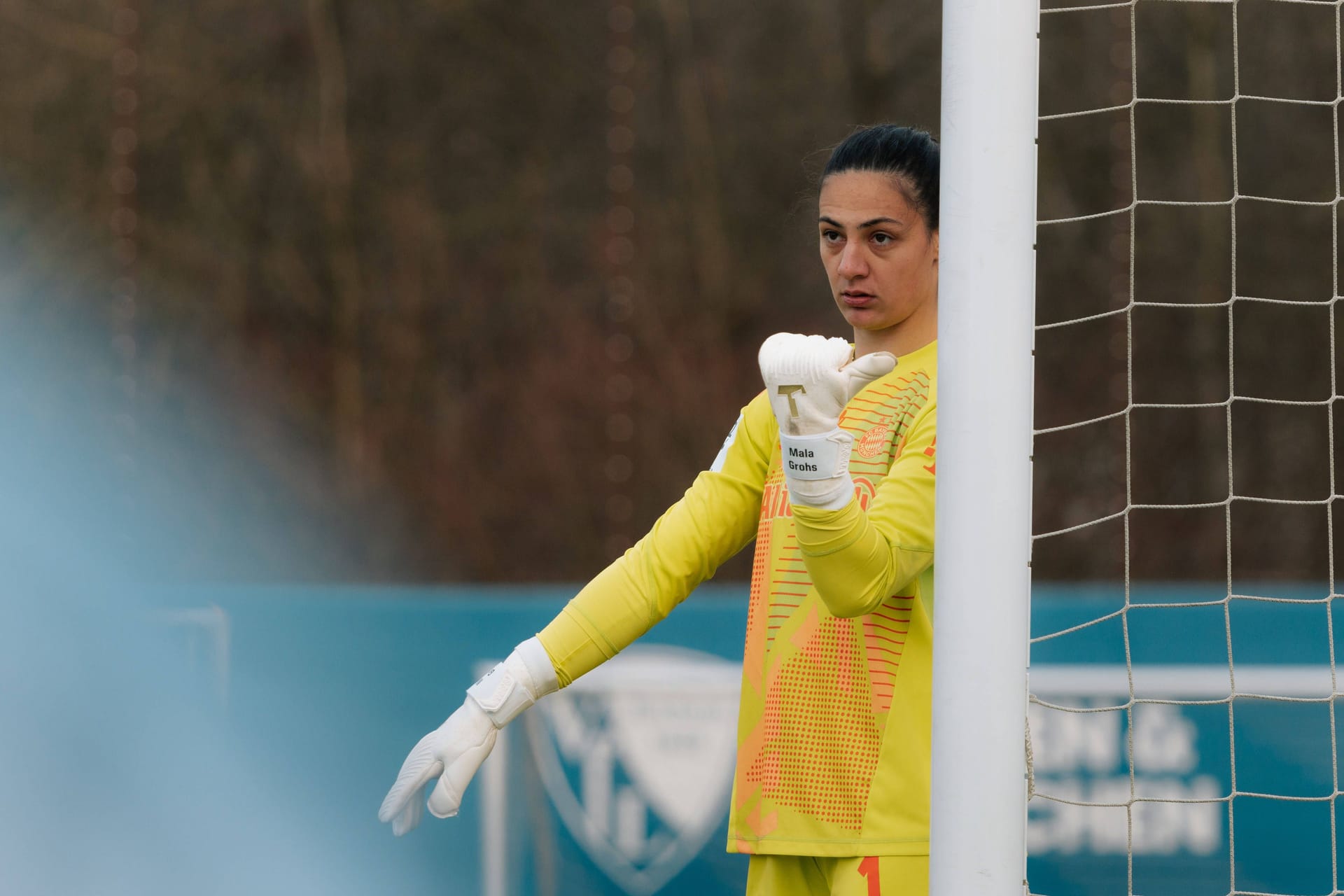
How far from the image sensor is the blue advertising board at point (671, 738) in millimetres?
2881

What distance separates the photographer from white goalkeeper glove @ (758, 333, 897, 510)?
1229 millimetres

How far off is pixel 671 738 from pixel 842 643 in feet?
5.31

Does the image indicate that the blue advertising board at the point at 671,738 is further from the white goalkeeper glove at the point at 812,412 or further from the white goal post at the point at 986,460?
the white goalkeeper glove at the point at 812,412

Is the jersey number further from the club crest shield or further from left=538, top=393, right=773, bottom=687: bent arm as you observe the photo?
the club crest shield

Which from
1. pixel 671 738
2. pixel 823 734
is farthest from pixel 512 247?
pixel 823 734

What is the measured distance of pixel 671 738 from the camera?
296 cm

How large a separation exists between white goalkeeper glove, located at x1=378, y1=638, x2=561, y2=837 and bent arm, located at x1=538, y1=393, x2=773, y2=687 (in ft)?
0.10

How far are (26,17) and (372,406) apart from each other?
1.55 meters

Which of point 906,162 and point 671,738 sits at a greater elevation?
point 906,162

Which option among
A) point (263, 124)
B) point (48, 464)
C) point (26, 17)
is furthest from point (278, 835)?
point (26, 17)

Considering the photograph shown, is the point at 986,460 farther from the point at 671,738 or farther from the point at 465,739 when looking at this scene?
the point at 671,738

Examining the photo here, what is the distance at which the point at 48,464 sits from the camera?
3.70 m

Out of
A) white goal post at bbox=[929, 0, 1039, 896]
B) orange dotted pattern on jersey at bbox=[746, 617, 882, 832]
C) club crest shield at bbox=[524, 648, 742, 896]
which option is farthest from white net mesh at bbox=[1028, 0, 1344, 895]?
white goal post at bbox=[929, 0, 1039, 896]

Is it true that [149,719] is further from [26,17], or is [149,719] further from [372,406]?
[26,17]
